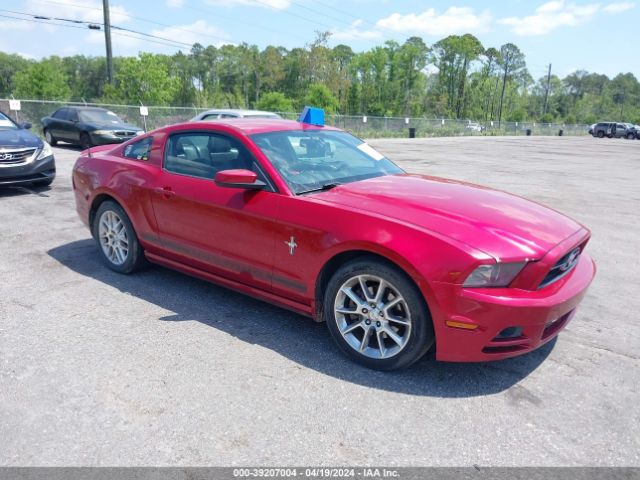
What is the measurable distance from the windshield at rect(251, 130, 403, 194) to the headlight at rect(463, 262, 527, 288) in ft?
4.48

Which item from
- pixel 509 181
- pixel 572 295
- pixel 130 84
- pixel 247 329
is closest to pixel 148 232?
pixel 247 329

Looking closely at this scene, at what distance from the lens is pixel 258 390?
3004mm

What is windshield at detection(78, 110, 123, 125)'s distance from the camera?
1639cm

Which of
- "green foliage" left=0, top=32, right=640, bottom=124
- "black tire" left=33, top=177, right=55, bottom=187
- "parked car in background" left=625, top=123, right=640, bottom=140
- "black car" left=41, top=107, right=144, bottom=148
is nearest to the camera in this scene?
"black tire" left=33, top=177, right=55, bottom=187

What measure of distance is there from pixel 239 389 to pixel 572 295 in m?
2.09

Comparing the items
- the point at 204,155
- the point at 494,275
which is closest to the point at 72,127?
the point at 204,155

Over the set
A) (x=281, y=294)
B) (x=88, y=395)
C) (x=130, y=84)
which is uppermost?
(x=130, y=84)

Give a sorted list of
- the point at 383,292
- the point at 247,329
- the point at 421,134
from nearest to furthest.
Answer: the point at 383,292, the point at 247,329, the point at 421,134

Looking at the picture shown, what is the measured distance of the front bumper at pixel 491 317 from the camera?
2.81 meters

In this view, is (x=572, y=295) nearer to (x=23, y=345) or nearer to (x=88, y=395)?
(x=88, y=395)

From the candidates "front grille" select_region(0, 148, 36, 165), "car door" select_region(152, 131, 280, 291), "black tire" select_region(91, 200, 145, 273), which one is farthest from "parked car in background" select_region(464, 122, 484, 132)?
"car door" select_region(152, 131, 280, 291)

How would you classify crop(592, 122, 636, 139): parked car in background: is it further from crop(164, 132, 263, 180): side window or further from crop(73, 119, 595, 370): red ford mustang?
crop(164, 132, 263, 180): side window

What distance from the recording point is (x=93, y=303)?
4.26m

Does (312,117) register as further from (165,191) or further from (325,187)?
(165,191)
